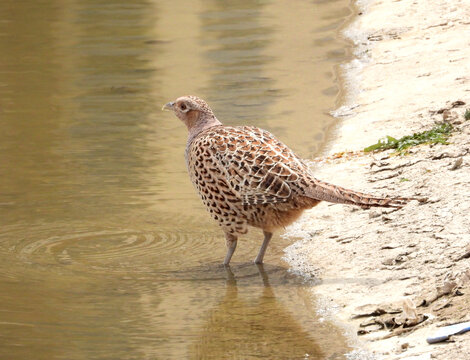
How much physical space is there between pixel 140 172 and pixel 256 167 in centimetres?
287

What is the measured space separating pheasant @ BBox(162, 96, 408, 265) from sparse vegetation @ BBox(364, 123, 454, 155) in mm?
2106

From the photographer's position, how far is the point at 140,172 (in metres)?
10.2

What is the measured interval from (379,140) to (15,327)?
4.55 m

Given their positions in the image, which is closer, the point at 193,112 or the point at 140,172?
the point at 193,112

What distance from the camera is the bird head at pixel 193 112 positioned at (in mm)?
8281

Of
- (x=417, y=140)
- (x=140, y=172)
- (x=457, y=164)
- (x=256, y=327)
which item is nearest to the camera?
(x=256, y=327)

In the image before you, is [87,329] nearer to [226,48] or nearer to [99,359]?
[99,359]

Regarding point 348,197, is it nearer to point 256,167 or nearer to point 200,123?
point 256,167

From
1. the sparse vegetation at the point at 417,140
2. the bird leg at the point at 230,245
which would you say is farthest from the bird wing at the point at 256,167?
the sparse vegetation at the point at 417,140

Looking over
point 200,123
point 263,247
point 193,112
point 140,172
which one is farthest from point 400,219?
point 140,172

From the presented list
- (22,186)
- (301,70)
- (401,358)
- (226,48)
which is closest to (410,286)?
(401,358)

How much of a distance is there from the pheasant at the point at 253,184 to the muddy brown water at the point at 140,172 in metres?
0.40

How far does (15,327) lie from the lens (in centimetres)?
656

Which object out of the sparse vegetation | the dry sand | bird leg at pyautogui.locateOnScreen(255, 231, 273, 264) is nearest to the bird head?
bird leg at pyautogui.locateOnScreen(255, 231, 273, 264)
